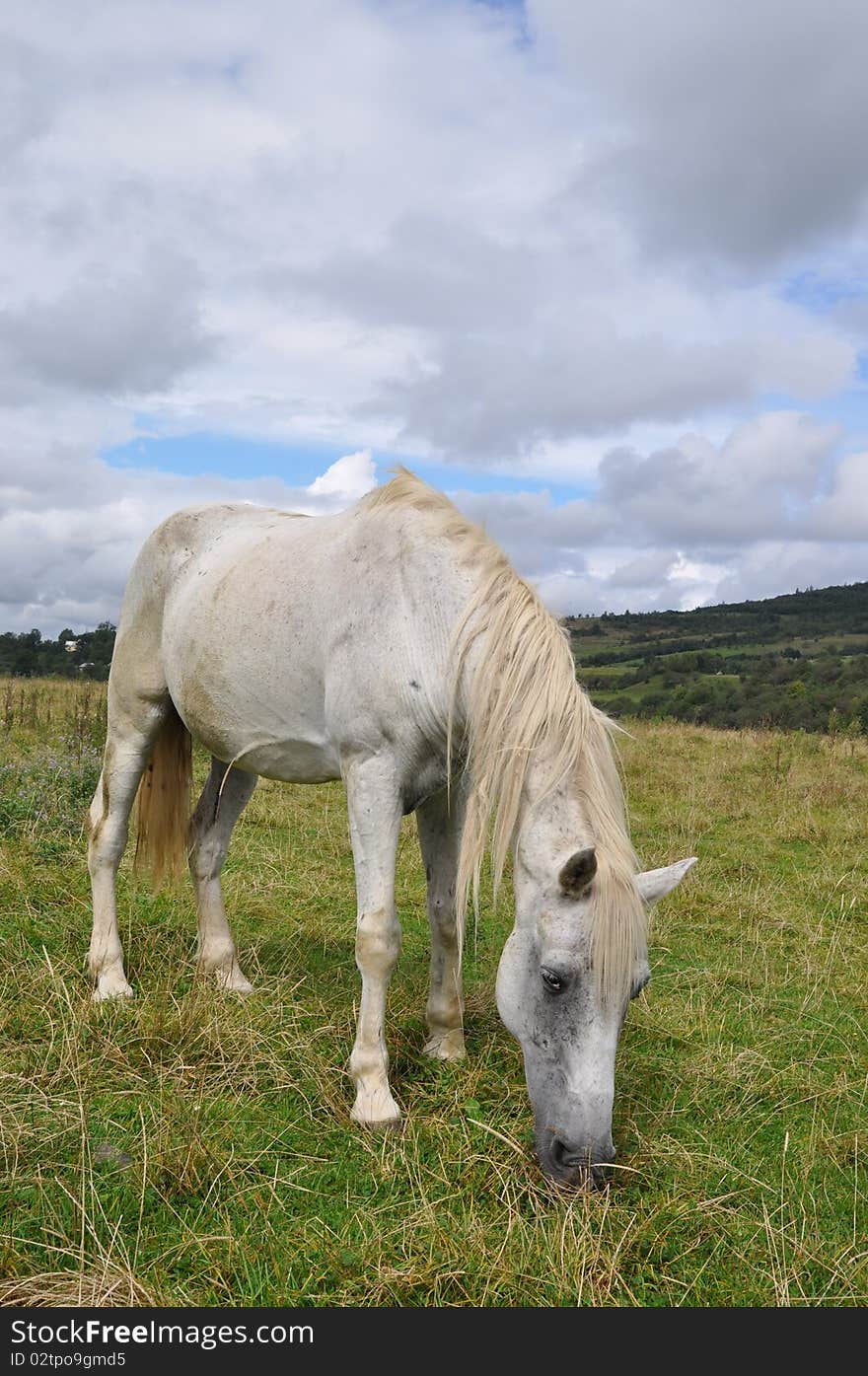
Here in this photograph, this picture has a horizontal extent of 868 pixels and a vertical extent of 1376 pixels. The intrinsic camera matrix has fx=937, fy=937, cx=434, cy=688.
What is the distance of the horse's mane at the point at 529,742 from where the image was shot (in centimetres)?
302

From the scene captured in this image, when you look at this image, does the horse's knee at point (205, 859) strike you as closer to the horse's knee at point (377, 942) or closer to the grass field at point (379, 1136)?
the grass field at point (379, 1136)

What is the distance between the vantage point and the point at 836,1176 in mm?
3486

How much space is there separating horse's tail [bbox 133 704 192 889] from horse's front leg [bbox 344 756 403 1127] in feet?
6.31

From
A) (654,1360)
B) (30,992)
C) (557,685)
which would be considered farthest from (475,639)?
(30,992)

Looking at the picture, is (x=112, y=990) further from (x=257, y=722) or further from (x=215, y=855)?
(x=257, y=722)

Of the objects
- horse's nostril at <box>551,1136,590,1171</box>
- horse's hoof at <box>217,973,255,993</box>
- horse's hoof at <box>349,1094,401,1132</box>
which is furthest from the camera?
horse's hoof at <box>217,973,255,993</box>

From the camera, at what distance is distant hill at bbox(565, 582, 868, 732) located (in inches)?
747

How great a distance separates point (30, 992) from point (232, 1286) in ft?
6.73

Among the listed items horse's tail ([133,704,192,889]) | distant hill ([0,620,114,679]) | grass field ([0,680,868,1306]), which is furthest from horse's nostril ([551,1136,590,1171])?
distant hill ([0,620,114,679])

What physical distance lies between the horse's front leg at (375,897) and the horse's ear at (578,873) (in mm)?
885

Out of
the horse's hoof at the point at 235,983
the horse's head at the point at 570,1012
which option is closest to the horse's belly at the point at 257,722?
the horse's hoof at the point at 235,983

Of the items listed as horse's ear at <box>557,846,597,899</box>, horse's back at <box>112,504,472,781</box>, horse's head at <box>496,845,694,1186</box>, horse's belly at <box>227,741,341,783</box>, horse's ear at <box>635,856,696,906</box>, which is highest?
horse's back at <box>112,504,472,781</box>

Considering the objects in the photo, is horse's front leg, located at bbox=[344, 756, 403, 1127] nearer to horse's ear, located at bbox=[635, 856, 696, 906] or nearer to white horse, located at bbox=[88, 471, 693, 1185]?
white horse, located at bbox=[88, 471, 693, 1185]

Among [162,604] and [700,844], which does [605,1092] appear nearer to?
[162,604]
